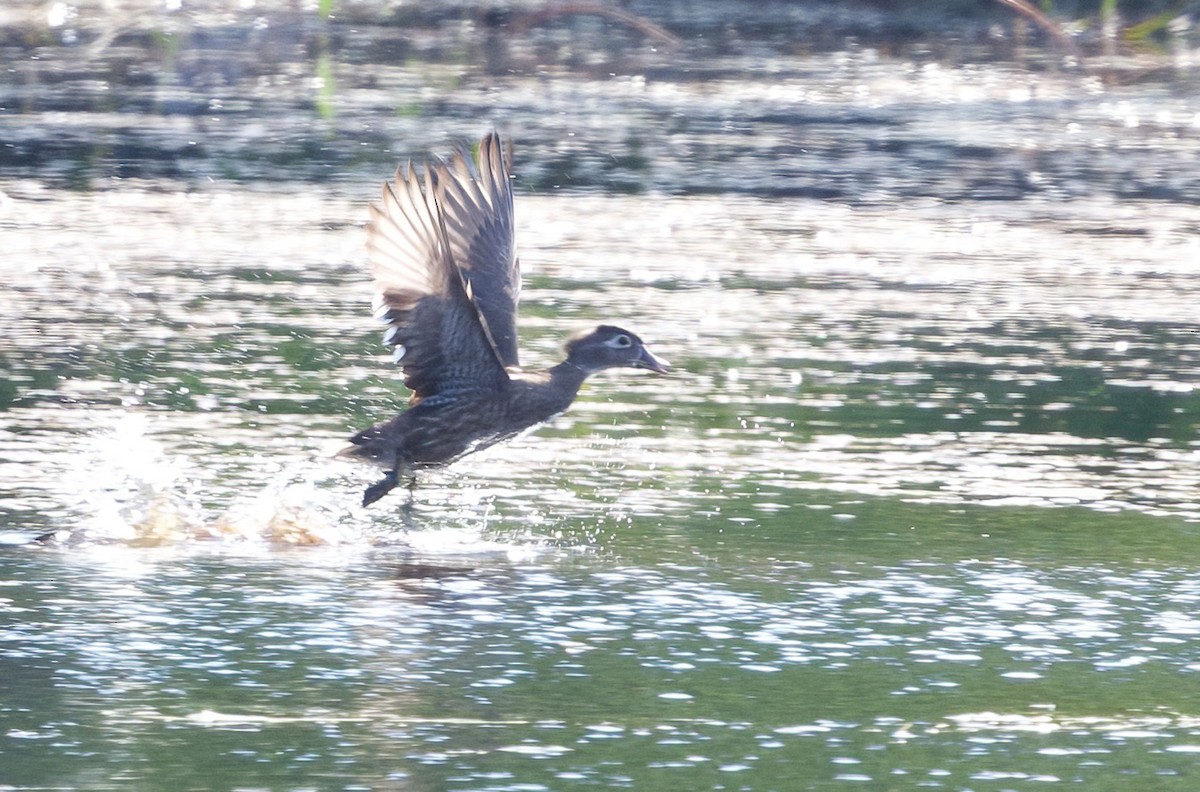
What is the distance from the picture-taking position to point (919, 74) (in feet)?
71.1

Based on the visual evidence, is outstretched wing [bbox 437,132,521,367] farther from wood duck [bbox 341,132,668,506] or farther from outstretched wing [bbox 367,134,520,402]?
outstretched wing [bbox 367,134,520,402]

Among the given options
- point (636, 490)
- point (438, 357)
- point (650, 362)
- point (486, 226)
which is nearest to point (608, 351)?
point (650, 362)

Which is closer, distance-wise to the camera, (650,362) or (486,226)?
(650,362)

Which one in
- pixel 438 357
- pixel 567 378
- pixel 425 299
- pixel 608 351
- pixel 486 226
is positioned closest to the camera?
pixel 425 299

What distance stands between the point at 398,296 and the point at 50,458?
4.25ft

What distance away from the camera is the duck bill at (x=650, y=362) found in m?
8.10

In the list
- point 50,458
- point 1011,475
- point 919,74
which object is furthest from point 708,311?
point 919,74

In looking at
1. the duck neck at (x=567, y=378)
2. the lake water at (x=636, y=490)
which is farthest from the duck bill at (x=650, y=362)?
the lake water at (x=636, y=490)

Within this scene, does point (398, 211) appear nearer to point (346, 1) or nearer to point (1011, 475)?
point (1011, 475)

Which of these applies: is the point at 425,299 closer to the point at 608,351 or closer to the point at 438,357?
the point at 438,357

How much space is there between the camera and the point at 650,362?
8117mm

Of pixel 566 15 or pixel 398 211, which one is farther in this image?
pixel 566 15

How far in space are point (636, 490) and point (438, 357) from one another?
2.50ft

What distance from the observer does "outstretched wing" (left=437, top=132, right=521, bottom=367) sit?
8531mm
